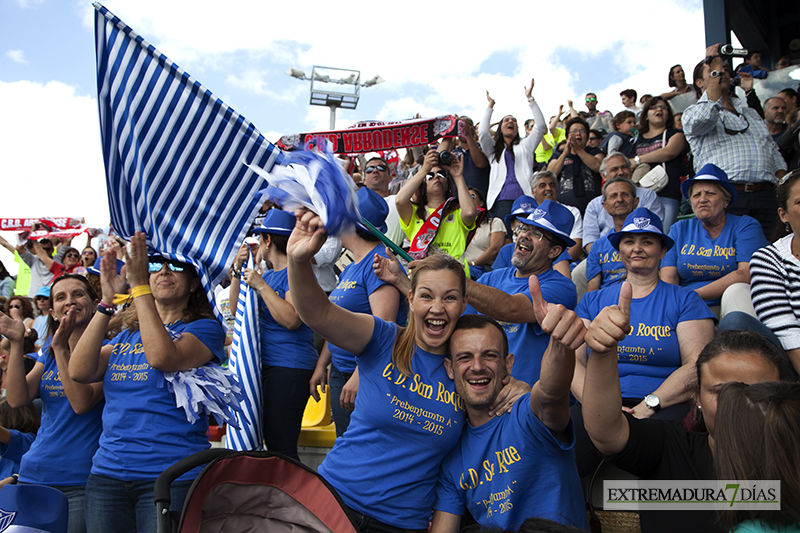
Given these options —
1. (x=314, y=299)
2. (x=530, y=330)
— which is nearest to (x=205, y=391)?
(x=314, y=299)

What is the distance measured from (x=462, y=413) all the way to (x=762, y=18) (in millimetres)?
18796

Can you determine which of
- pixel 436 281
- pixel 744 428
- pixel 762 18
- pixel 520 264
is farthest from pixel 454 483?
pixel 762 18

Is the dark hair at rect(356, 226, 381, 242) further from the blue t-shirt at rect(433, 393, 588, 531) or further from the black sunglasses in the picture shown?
the blue t-shirt at rect(433, 393, 588, 531)

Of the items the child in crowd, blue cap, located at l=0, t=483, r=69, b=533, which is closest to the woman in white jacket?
the child in crowd

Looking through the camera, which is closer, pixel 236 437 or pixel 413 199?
pixel 236 437

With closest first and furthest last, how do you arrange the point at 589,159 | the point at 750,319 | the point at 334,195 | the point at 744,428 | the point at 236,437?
1. the point at 744,428
2. the point at 334,195
3. the point at 750,319
4. the point at 236,437
5. the point at 589,159

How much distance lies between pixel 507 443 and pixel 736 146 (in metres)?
4.85

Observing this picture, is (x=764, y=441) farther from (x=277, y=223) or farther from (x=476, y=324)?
(x=277, y=223)

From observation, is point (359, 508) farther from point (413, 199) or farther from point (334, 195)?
point (413, 199)

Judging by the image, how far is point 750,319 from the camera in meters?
3.30

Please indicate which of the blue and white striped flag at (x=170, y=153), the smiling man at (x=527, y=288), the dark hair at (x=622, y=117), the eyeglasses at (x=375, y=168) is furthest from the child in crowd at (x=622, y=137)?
the blue and white striped flag at (x=170, y=153)

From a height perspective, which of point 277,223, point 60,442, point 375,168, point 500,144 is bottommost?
point 60,442

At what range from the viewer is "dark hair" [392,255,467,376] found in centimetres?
241

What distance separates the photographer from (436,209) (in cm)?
580
